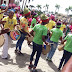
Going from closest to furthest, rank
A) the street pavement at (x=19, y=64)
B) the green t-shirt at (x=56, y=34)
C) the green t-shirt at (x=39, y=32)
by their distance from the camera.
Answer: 1. the green t-shirt at (x=39, y=32)
2. the street pavement at (x=19, y=64)
3. the green t-shirt at (x=56, y=34)

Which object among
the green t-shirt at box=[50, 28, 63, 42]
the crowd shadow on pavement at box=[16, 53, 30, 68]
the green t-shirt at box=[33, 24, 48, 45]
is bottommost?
the crowd shadow on pavement at box=[16, 53, 30, 68]

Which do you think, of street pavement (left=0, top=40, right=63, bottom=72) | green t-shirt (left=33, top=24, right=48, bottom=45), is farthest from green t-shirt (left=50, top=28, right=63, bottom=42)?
green t-shirt (left=33, top=24, right=48, bottom=45)

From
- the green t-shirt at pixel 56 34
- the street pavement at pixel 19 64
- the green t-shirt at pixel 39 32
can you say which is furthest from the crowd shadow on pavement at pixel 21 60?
the green t-shirt at pixel 56 34

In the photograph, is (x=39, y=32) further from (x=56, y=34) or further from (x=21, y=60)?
(x=21, y=60)

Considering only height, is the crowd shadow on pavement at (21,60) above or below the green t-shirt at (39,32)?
below

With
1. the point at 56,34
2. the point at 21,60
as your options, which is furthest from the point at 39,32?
the point at 21,60

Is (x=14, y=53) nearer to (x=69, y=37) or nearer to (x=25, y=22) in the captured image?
(x=25, y=22)

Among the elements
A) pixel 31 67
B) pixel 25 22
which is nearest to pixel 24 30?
pixel 25 22

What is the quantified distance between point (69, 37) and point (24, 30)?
63.3 inches

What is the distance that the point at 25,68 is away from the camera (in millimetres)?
4457

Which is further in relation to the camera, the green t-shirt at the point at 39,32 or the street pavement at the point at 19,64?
the street pavement at the point at 19,64

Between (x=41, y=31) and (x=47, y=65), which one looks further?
(x=47, y=65)

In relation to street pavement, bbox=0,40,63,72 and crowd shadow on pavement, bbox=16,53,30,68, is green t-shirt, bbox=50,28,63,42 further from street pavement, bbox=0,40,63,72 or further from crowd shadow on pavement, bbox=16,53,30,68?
crowd shadow on pavement, bbox=16,53,30,68

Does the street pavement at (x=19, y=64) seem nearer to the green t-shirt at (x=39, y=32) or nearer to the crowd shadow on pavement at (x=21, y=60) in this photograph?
the crowd shadow on pavement at (x=21, y=60)
